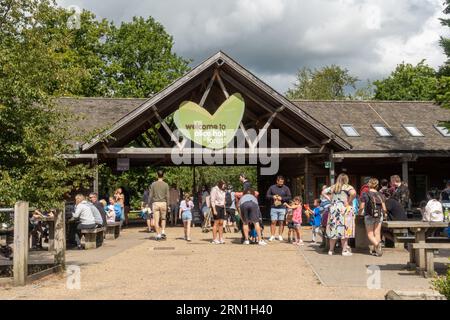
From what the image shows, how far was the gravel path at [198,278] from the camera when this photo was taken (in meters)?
7.75

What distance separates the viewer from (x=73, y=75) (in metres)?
10.6

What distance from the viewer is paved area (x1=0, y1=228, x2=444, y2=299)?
7.81m

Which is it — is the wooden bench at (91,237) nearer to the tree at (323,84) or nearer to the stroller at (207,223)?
the stroller at (207,223)

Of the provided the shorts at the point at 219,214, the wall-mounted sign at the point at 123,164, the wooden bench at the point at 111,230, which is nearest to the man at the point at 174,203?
the wall-mounted sign at the point at 123,164

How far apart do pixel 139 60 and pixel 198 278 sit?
36143mm

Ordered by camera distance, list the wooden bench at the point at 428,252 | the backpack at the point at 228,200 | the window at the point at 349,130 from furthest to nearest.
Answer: the window at the point at 349,130
the backpack at the point at 228,200
the wooden bench at the point at 428,252

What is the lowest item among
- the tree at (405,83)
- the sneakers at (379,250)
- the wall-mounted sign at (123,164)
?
the sneakers at (379,250)

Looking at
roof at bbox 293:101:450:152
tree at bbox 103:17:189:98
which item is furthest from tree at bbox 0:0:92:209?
tree at bbox 103:17:189:98

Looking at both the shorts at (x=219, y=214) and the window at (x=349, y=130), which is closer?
the shorts at (x=219, y=214)

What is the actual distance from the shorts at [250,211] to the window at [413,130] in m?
12.9

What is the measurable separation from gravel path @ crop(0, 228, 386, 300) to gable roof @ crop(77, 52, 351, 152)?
6.72m

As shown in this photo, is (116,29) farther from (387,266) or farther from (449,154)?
(387,266)

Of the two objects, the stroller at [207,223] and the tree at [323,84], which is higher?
the tree at [323,84]

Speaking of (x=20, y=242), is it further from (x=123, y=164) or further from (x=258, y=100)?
(x=258, y=100)
